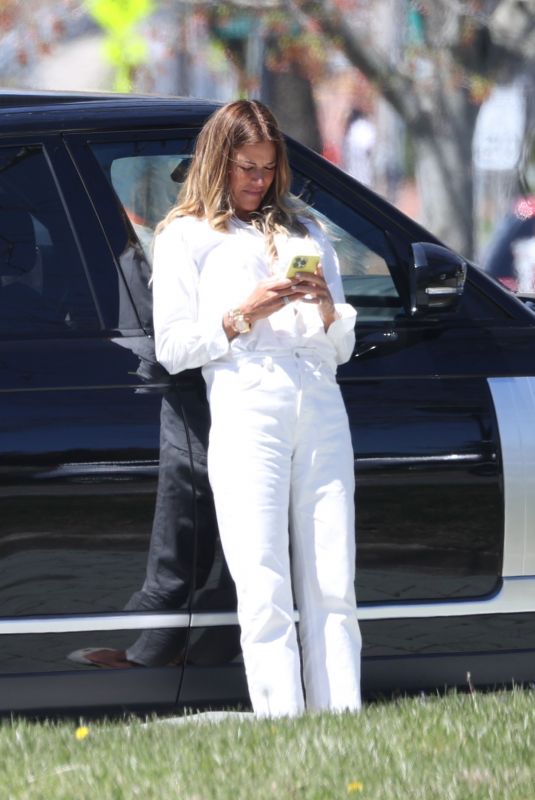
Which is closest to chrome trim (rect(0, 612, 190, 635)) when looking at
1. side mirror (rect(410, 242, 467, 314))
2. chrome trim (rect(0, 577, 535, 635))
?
chrome trim (rect(0, 577, 535, 635))

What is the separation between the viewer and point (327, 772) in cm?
358

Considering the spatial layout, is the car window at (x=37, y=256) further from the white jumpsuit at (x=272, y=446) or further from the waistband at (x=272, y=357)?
the waistband at (x=272, y=357)

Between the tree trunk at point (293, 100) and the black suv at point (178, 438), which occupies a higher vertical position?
the tree trunk at point (293, 100)

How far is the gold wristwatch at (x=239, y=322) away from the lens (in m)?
4.03

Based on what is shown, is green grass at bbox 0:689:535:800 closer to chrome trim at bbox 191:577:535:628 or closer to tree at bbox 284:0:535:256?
chrome trim at bbox 191:577:535:628

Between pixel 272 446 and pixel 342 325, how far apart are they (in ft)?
1.22

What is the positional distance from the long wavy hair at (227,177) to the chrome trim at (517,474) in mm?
788

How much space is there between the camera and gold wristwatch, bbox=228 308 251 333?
13.2 ft

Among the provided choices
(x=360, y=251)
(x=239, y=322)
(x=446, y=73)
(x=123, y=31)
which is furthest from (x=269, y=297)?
(x=123, y=31)

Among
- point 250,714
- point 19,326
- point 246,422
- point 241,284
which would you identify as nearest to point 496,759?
point 250,714

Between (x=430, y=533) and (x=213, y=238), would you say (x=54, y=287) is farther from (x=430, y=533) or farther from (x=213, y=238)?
(x=430, y=533)

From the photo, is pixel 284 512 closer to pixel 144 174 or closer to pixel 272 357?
pixel 272 357

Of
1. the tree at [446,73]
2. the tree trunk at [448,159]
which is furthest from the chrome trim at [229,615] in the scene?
the tree trunk at [448,159]

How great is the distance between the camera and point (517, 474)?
14.5ft
